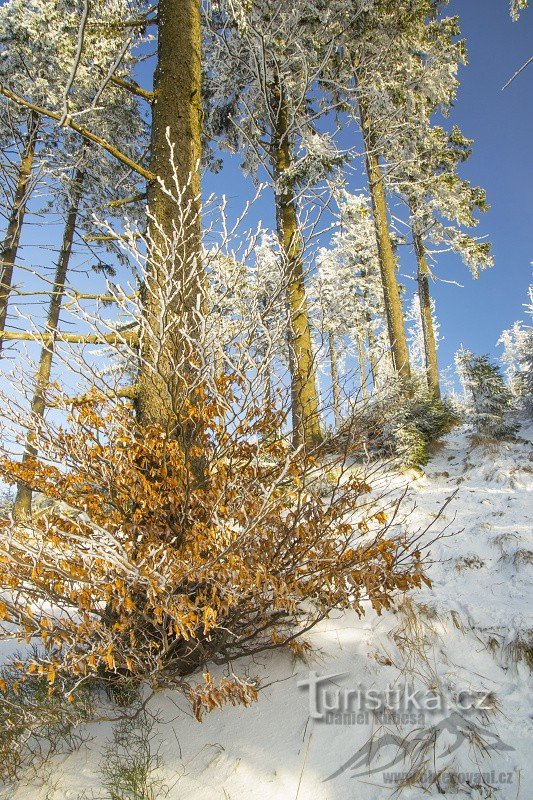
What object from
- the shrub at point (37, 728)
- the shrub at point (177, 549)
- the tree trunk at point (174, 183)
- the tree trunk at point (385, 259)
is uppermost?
the tree trunk at point (385, 259)

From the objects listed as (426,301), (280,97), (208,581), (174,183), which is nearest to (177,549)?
(208,581)

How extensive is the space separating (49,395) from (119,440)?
→ 76 centimetres

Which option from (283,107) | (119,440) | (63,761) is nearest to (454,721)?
(63,761)

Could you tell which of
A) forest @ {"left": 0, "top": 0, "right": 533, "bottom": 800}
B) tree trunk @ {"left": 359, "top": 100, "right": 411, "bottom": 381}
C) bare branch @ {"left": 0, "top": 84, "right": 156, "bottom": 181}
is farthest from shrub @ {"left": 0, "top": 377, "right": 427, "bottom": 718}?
tree trunk @ {"left": 359, "top": 100, "right": 411, "bottom": 381}

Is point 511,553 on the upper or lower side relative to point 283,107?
lower

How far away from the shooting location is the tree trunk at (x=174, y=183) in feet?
10.1

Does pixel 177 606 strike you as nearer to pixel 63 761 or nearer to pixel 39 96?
pixel 63 761

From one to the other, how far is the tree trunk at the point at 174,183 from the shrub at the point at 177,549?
230 millimetres

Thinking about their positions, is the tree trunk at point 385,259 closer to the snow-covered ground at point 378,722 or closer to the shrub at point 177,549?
the snow-covered ground at point 378,722

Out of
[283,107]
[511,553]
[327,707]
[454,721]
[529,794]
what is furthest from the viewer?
[283,107]

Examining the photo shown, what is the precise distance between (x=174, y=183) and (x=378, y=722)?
14.0 ft

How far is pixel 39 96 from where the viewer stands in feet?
31.4

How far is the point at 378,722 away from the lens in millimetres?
2668

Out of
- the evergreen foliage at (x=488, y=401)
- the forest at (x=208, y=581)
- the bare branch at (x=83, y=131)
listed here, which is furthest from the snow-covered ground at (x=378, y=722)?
the evergreen foliage at (x=488, y=401)
